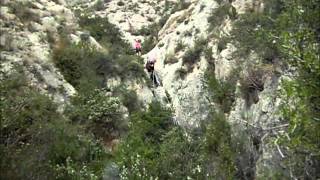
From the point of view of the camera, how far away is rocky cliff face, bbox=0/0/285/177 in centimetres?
1830

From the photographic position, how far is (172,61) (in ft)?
82.4

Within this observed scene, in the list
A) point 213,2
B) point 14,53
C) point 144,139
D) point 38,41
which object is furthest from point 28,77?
point 213,2

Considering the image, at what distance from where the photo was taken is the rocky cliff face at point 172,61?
1830 cm

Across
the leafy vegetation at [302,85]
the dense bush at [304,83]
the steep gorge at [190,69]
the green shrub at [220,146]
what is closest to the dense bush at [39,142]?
the steep gorge at [190,69]

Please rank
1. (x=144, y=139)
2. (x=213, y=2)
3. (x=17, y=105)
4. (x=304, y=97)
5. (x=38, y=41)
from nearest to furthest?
(x=304, y=97)
(x=17, y=105)
(x=144, y=139)
(x=38, y=41)
(x=213, y=2)

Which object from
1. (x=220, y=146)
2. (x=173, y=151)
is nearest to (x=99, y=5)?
(x=173, y=151)

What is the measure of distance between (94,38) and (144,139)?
8.66 meters

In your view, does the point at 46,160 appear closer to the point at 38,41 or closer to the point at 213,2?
the point at 38,41

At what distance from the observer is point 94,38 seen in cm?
2498

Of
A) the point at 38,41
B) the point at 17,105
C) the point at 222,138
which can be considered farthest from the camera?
the point at 38,41

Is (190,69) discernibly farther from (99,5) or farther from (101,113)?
(99,5)

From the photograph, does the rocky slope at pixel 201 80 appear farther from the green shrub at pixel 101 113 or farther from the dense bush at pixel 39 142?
the dense bush at pixel 39 142

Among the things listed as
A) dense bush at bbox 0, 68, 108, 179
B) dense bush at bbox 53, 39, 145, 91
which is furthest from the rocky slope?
dense bush at bbox 0, 68, 108, 179

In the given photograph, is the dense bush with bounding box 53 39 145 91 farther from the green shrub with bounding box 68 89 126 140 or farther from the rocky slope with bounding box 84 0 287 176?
the rocky slope with bounding box 84 0 287 176
